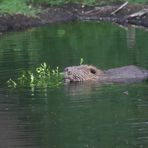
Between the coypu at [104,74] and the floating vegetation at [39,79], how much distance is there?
1.60 ft

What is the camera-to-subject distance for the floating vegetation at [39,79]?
25053mm

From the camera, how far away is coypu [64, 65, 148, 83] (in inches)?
999

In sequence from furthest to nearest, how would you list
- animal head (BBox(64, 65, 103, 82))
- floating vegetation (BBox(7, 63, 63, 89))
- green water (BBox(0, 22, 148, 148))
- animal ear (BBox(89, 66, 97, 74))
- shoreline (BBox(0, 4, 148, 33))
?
shoreline (BBox(0, 4, 148, 33)) → animal ear (BBox(89, 66, 97, 74)) → animal head (BBox(64, 65, 103, 82)) → floating vegetation (BBox(7, 63, 63, 89)) → green water (BBox(0, 22, 148, 148))

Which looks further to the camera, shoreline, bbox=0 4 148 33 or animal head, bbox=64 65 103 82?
shoreline, bbox=0 4 148 33

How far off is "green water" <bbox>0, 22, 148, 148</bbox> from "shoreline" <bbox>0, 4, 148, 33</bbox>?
14203 millimetres

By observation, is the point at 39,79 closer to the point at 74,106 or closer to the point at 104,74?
the point at 104,74

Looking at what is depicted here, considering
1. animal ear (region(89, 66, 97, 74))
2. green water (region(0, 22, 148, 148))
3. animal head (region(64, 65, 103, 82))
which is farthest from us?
animal ear (region(89, 66, 97, 74))

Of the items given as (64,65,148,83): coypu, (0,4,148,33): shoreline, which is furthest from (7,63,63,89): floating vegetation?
(0,4,148,33): shoreline

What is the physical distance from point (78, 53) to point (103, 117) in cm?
1588

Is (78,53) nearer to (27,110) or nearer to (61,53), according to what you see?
(61,53)

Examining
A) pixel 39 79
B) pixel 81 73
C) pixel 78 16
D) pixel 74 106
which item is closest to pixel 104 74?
pixel 81 73

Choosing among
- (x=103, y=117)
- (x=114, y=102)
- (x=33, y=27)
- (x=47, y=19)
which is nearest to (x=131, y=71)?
(x=114, y=102)

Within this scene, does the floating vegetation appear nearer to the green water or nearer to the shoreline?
the green water

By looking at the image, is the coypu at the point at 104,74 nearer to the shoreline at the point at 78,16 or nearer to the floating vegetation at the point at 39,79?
the floating vegetation at the point at 39,79
